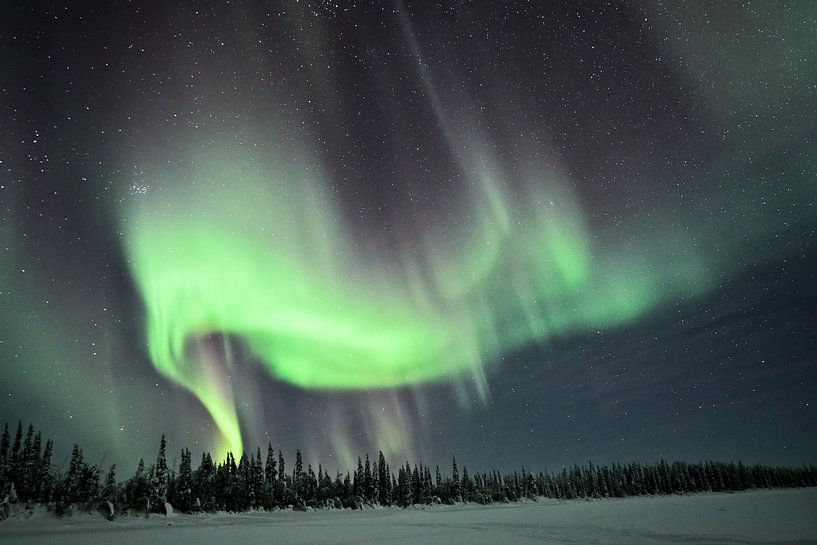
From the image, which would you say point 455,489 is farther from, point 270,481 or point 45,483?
point 45,483

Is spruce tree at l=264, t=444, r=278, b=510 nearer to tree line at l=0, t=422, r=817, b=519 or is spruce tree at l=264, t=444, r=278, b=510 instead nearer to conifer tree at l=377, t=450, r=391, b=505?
tree line at l=0, t=422, r=817, b=519

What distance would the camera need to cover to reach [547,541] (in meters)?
21.1

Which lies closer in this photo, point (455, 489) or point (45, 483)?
point (45, 483)

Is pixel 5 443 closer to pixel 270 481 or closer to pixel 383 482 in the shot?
pixel 270 481

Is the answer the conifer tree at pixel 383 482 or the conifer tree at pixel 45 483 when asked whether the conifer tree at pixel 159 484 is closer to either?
the conifer tree at pixel 45 483

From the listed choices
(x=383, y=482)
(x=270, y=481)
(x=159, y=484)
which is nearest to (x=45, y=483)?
(x=159, y=484)

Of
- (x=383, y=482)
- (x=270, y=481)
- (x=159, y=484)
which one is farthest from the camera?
(x=383, y=482)

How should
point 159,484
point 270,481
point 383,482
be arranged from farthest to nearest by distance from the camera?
1. point 383,482
2. point 270,481
3. point 159,484

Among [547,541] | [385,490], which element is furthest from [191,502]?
[547,541]

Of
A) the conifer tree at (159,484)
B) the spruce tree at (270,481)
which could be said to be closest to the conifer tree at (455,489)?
the spruce tree at (270,481)

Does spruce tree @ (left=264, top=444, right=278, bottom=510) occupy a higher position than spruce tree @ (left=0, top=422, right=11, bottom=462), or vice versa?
spruce tree @ (left=0, top=422, right=11, bottom=462)

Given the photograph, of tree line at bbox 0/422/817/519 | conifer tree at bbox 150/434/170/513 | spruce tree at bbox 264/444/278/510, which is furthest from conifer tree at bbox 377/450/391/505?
conifer tree at bbox 150/434/170/513

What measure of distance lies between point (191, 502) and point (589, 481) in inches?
6471

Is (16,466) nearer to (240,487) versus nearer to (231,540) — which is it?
(240,487)
